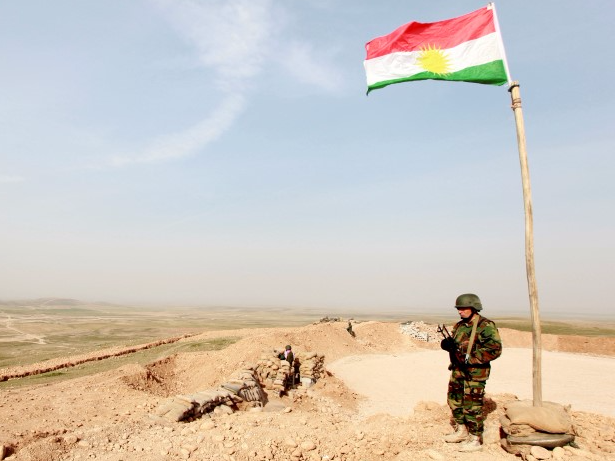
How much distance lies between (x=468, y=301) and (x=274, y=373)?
367 inches

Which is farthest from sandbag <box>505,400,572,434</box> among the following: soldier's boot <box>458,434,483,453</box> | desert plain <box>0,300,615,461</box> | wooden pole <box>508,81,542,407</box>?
soldier's boot <box>458,434,483,453</box>

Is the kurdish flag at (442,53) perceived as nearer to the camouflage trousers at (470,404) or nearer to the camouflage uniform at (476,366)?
the camouflage uniform at (476,366)

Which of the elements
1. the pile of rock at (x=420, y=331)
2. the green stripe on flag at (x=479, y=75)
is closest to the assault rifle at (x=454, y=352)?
the green stripe on flag at (x=479, y=75)

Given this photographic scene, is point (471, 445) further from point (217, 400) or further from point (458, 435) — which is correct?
point (217, 400)

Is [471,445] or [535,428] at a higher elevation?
[535,428]

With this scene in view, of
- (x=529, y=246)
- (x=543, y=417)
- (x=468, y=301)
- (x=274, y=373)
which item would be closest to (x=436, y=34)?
(x=529, y=246)

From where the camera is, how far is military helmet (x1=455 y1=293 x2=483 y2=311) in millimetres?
6121

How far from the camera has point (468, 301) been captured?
616 cm

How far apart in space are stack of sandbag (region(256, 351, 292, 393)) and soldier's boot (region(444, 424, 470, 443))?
26.6 ft

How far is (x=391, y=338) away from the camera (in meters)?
28.5

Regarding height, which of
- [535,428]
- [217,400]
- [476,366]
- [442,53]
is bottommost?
[217,400]

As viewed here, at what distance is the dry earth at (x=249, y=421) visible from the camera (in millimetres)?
6129

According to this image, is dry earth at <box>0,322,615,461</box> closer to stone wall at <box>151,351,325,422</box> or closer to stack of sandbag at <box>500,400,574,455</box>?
stack of sandbag at <box>500,400,574,455</box>

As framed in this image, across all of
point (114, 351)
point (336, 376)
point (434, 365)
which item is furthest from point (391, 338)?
point (114, 351)
